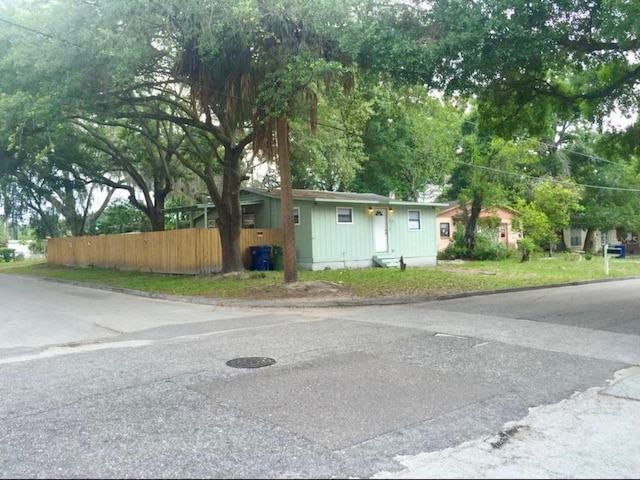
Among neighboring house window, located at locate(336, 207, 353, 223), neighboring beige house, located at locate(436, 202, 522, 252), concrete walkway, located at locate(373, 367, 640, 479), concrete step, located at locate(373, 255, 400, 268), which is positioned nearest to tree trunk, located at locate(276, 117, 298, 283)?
neighboring house window, located at locate(336, 207, 353, 223)

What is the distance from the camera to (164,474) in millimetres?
3223

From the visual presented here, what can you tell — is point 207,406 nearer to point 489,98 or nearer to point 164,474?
point 164,474

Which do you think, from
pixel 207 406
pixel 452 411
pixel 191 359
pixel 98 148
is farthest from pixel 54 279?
pixel 452 411

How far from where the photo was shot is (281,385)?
518cm

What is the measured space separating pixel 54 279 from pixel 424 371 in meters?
20.6

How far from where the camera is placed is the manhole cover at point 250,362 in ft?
19.7

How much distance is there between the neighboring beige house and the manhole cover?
26737mm

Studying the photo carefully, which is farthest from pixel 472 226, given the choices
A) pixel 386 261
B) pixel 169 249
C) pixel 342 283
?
pixel 169 249

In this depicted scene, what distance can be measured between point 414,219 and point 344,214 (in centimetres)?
462

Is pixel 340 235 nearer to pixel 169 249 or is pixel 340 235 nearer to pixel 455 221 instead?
pixel 169 249

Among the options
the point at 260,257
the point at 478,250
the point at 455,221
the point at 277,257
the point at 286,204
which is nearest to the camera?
the point at 286,204

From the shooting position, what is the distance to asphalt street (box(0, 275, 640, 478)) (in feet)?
11.6

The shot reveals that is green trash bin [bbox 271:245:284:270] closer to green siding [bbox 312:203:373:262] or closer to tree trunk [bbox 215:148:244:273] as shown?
green siding [bbox 312:203:373:262]

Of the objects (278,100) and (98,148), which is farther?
(98,148)
